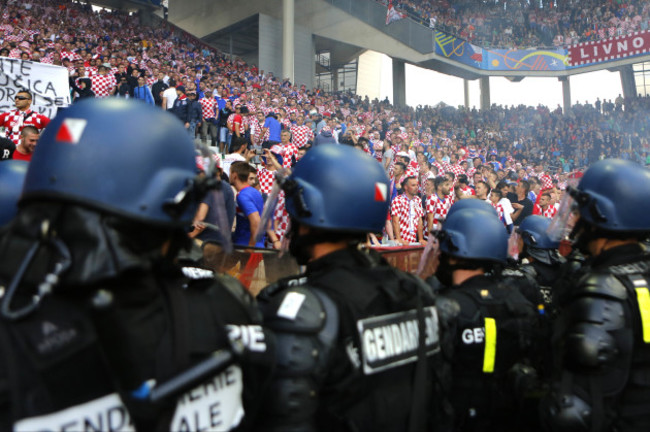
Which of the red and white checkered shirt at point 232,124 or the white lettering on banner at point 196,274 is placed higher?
the red and white checkered shirt at point 232,124

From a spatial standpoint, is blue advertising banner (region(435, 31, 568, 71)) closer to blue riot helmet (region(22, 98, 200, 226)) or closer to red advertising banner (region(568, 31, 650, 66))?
red advertising banner (region(568, 31, 650, 66))

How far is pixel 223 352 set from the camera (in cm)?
135

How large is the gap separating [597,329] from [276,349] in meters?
1.31

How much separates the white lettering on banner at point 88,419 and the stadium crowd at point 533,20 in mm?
34018

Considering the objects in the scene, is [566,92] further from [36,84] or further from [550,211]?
[36,84]

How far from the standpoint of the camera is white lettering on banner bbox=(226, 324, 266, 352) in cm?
141

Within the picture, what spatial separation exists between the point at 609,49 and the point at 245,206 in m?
34.7

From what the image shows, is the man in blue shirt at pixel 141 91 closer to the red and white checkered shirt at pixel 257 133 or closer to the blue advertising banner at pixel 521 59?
the red and white checkered shirt at pixel 257 133

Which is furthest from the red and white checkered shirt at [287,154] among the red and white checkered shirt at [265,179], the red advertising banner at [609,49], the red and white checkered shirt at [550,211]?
the red advertising banner at [609,49]

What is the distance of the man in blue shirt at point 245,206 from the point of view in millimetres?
5355

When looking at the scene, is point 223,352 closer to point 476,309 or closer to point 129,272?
point 129,272

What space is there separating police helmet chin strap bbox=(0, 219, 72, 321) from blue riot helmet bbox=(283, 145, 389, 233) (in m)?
1.05

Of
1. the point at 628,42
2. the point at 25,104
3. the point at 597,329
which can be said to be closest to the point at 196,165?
the point at 597,329

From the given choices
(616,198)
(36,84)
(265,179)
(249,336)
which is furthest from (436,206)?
(249,336)
